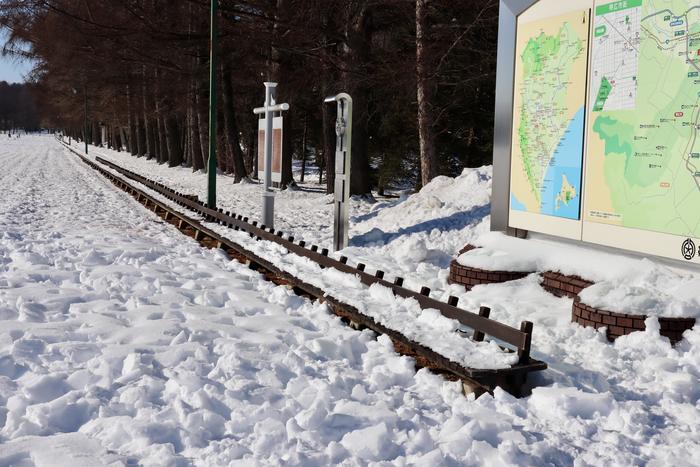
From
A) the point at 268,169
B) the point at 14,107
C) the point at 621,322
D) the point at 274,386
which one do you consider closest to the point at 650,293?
the point at 621,322

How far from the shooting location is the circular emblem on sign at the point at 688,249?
20.9ft

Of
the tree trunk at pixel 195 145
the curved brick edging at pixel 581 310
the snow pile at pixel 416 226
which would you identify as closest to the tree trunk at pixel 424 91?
the snow pile at pixel 416 226

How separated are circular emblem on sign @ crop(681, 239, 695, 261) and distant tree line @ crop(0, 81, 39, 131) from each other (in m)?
180

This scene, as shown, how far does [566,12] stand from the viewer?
8062 millimetres

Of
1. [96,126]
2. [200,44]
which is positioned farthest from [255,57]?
[96,126]

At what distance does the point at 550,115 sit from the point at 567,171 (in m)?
0.77

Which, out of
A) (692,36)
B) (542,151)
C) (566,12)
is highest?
(566,12)

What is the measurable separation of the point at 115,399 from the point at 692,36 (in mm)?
5620

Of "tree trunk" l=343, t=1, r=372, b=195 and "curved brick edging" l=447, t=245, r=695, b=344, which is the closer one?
"curved brick edging" l=447, t=245, r=695, b=344

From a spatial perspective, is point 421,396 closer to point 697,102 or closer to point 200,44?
point 697,102

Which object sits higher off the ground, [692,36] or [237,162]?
[692,36]

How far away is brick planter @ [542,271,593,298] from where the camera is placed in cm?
725

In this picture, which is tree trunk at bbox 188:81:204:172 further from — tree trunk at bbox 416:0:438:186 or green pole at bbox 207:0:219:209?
tree trunk at bbox 416:0:438:186

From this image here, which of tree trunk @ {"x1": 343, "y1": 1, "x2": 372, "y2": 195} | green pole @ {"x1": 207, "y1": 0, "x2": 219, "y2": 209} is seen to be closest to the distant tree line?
tree trunk @ {"x1": 343, "y1": 1, "x2": 372, "y2": 195}
